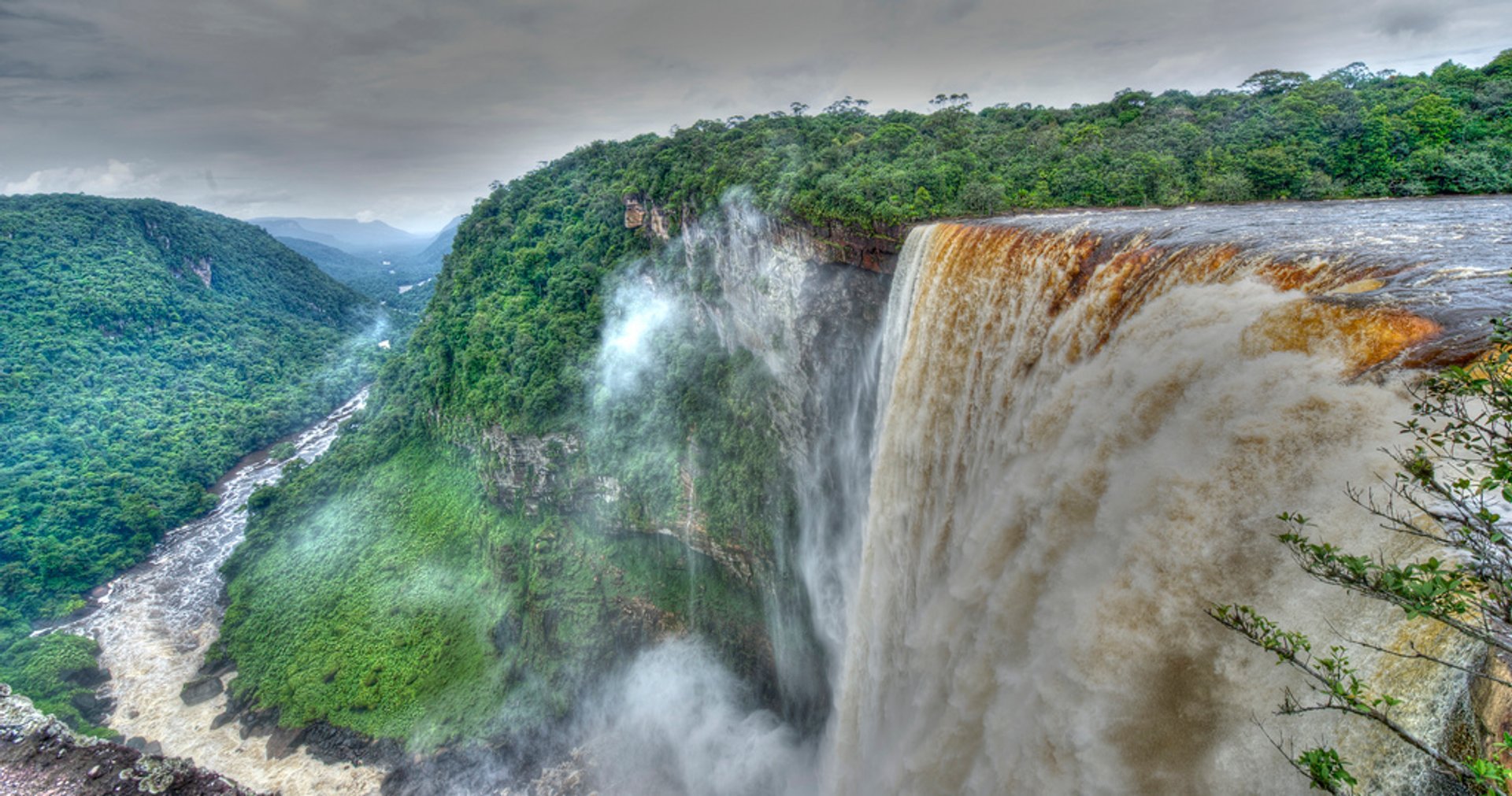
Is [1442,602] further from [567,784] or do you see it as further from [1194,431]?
[567,784]

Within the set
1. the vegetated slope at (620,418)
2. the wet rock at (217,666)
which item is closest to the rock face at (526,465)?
the vegetated slope at (620,418)

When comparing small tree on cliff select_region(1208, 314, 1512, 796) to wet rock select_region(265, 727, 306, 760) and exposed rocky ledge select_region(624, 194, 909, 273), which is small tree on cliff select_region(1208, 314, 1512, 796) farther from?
wet rock select_region(265, 727, 306, 760)

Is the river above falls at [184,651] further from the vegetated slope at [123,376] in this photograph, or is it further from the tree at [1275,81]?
the tree at [1275,81]

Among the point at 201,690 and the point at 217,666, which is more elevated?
the point at 217,666

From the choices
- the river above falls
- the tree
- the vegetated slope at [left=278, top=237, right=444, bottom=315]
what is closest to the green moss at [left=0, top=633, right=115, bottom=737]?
the river above falls

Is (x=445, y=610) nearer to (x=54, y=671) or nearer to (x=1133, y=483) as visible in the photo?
(x=54, y=671)

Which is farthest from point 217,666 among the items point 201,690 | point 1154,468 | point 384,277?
point 384,277
